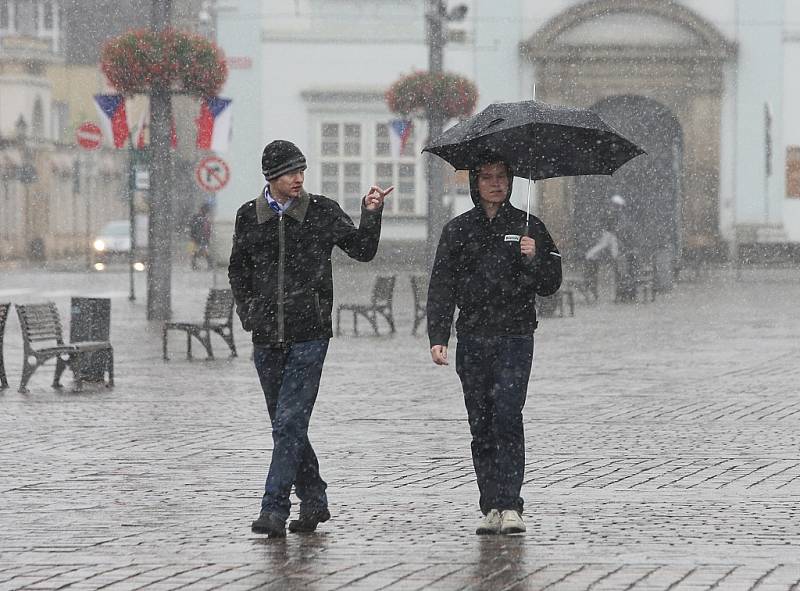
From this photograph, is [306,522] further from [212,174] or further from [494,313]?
[212,174]

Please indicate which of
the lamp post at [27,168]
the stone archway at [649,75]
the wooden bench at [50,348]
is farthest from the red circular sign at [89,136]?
the lamp post at [27,168]

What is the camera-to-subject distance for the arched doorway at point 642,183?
43.7 meters

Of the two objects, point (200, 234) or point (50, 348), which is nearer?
point (50, 348)

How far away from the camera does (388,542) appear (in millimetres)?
7828

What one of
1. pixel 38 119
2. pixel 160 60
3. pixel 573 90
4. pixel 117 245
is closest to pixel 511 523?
pixel 160 60

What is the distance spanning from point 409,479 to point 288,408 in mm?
1967

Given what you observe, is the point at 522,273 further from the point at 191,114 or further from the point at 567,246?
the point at 191,114

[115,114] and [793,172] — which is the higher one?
[115,114]

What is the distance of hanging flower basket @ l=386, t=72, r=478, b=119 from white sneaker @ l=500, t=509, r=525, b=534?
23.2 metres

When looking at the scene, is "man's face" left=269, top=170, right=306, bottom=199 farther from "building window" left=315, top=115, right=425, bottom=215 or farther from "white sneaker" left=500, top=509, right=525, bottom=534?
"building window" left=315, top=115, right=425, bottom=215

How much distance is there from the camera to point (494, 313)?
26.7 feet

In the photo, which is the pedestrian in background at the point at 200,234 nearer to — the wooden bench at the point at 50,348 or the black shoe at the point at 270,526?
the wooden bench at the point at 50,348

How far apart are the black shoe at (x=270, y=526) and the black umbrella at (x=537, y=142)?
173 centimetres

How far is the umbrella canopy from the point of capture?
8227 mm
